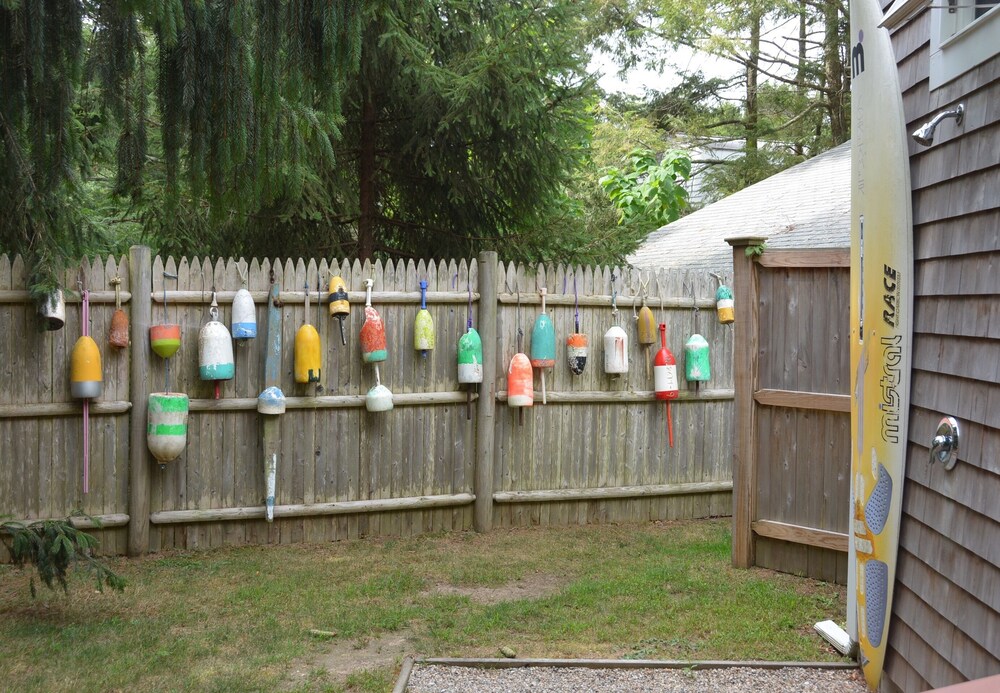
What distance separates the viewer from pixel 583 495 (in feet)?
24.2

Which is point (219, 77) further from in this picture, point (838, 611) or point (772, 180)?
point (772, 180)

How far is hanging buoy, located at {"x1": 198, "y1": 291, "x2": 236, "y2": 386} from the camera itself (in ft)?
20.2

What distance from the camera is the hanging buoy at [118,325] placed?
6.03 meters

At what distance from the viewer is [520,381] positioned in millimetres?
6973

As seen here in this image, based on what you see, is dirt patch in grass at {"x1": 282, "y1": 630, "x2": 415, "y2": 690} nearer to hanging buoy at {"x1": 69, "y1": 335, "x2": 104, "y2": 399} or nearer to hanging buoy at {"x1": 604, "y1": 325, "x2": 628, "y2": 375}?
hanging buoy at {"x1": 69, "y1": 335, "x2": 104, "y2": 399}

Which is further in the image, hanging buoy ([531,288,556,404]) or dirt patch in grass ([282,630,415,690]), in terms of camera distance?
hanging buoy ([531,288,556,404])

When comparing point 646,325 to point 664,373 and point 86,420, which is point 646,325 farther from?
point 86,420

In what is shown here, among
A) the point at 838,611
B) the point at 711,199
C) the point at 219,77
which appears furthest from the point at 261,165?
the point at 711,199

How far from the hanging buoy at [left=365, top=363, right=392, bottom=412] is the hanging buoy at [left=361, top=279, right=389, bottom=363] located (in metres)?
0.21

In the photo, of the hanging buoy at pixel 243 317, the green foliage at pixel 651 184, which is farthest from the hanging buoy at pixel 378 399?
the green foliage at pixel 651 184

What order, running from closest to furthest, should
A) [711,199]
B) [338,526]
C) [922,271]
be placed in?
[922,271], [338,526], [711,199]

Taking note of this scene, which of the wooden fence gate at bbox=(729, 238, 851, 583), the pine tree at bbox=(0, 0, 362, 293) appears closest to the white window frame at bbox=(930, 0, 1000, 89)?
the wooden fence gate at bbox=(729, 238, 851, 583)

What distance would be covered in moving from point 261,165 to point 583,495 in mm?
4006

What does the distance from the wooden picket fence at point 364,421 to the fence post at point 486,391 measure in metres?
0.02
